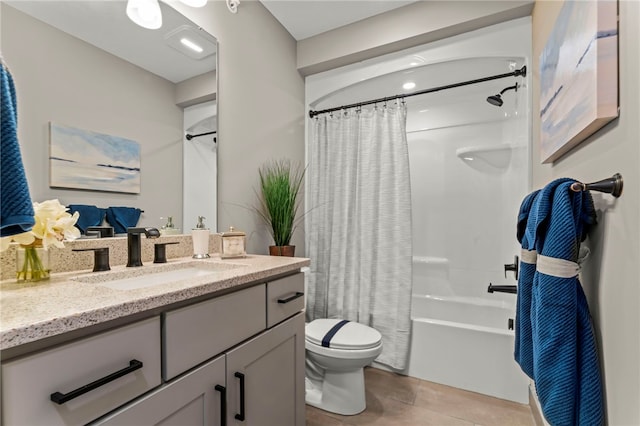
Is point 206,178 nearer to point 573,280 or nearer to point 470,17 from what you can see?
point 573,280

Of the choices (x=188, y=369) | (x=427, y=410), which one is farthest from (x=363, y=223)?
(x=188, y=369)

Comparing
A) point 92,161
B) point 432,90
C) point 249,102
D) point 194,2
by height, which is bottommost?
point 92,161

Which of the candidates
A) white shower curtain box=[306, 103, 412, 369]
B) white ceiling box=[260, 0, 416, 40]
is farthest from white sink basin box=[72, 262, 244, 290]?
white ceiling box=[260, 0, 416, 40]

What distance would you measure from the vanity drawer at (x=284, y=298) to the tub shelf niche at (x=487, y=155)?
2070 mm

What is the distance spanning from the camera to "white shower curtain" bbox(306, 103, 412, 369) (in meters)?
2.11

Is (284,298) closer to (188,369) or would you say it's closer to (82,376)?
(188,369)

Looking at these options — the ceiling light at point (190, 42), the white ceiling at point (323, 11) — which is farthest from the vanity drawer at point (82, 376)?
the white ceiling at point (323, 11)

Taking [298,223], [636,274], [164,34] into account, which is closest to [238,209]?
[298,223]

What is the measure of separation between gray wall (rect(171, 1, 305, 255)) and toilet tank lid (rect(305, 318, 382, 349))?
25.0 inches

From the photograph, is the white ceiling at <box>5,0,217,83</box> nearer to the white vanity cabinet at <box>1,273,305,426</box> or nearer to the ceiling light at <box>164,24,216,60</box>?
the ceiling light at <box>164,24,216,60</box>

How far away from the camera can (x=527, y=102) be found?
182 cm

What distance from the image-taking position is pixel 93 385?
0.60m

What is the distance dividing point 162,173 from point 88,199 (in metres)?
0.35

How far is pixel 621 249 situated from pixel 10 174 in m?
1.37
